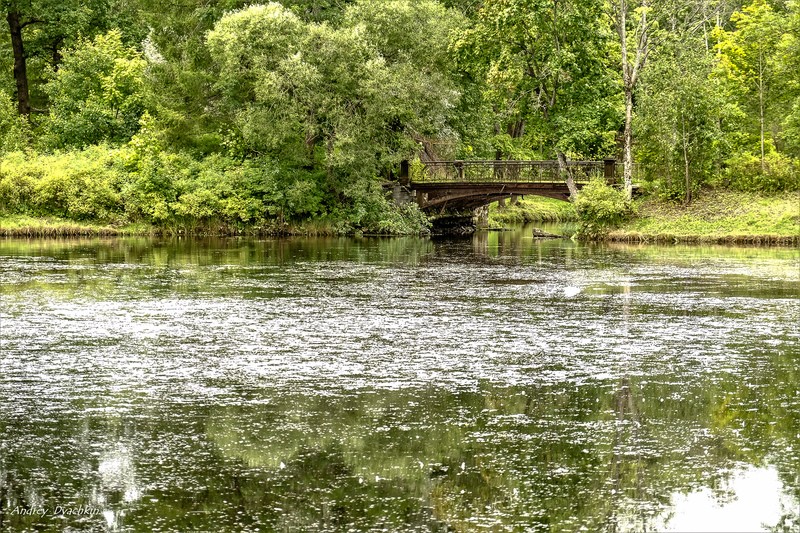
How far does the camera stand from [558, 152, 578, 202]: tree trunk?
54906 millimetres

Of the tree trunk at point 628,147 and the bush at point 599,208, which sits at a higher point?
the tree trunk at point 628,147

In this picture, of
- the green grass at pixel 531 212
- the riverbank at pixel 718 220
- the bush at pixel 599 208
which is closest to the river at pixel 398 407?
the riverbank at pixel 718 220

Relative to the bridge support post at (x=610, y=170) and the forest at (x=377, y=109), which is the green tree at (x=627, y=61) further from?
the bridge support post at (x=610, y=170)

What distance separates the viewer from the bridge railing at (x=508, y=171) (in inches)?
2233

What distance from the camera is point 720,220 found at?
5031cm

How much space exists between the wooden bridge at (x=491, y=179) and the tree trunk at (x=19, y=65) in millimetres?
25568

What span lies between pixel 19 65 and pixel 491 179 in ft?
101

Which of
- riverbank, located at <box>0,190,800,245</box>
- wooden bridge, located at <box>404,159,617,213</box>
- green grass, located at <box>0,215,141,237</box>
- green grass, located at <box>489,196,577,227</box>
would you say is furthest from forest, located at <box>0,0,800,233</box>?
green grass, located at <box>489,196,577,227</box>

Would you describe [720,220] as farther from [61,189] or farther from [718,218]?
[61,189]

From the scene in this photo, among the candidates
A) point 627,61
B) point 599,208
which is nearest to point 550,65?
point 627,61

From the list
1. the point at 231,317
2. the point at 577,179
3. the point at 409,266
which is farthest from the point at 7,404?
the point at 577,179

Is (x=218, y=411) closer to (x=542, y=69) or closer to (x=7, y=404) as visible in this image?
(x=7, y=404)

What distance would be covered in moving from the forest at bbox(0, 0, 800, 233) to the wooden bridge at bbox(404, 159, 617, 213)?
56.5 inches

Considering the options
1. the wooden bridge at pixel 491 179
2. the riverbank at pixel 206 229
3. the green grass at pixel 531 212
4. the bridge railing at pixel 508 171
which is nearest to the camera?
the riverbank at pixel 206 229
